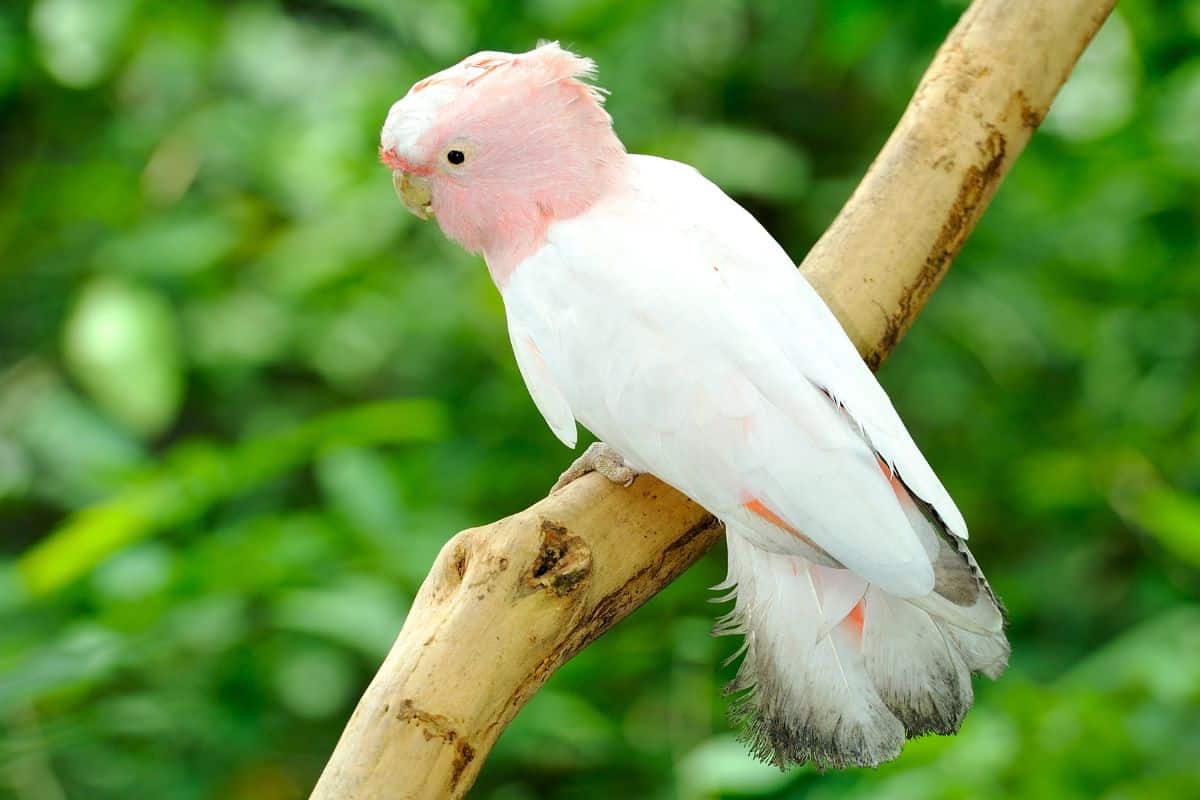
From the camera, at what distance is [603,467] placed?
Answer: 1024mm

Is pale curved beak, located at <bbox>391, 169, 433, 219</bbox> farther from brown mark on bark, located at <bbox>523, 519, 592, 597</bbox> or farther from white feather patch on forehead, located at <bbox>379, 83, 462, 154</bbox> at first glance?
brown mark on bark, located at <bbox>523, 519, 592, 597</bbox>

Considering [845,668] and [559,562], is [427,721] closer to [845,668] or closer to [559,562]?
[559,562]

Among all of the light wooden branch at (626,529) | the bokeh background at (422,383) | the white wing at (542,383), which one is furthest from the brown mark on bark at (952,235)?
the bokeh background at (422,383)

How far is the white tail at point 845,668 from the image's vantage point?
0.96 metres

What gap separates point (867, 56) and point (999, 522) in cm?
82

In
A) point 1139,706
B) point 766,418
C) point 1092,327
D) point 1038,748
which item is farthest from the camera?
point 1092,327

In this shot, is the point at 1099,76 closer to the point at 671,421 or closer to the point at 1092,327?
the point at 1092,327

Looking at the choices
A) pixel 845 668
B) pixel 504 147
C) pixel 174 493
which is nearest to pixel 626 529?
pixel 845 668

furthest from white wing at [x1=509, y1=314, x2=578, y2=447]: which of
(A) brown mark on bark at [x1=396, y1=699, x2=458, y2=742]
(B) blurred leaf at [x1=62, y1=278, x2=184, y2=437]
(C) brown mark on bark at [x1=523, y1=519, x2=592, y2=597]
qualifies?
(B) blurred leaf at [x1=62, y1=278, x2=184, y2=437]

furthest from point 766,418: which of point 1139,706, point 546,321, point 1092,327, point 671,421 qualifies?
point 1092,327

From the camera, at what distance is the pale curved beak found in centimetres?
105

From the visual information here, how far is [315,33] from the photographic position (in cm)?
215

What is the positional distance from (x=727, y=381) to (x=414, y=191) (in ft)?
1.04

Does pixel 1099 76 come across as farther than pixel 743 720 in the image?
Yes
